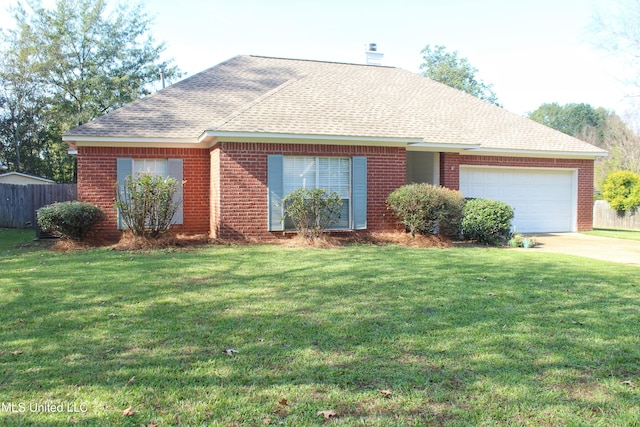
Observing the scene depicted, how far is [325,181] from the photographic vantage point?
12273 mm

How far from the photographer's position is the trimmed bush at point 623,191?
20.3 meters

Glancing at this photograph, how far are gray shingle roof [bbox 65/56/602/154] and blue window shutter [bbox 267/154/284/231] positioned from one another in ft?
2.64

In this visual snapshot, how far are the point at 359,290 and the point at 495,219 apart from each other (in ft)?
21.6

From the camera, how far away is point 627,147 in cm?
3909

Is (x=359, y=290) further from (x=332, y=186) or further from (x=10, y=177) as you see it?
(x=10, y=177)

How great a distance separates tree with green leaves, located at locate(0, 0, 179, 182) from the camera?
29.8 metres

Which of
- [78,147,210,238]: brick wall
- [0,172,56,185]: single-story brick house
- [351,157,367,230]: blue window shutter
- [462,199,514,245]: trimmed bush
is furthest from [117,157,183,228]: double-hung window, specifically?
[0,172,56,185]: single-story brick house

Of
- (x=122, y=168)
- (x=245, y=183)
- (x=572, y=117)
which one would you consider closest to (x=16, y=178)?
(x=122, y=168)

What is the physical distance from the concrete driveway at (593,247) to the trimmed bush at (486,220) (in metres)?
0.94

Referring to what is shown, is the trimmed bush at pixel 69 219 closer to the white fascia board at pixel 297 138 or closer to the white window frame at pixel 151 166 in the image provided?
the white window frame at pixel 151 166

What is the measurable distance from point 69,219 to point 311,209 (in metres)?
5.52

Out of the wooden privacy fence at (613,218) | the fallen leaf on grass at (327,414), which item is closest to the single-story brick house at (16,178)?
the fallen leaf on grass at (327,414)

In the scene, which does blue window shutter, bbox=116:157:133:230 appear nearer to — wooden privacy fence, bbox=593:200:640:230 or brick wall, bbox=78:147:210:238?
brick wall, bbox=78:147:210:238

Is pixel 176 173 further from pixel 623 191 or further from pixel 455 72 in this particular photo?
pixel 455 72
